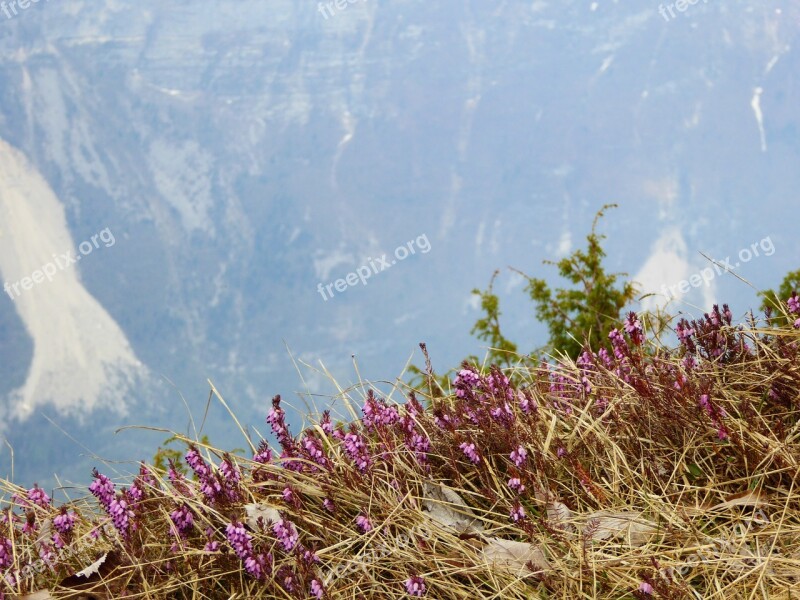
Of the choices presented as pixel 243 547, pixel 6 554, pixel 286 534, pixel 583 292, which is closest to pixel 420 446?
pixel 286 534

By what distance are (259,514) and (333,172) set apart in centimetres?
16252

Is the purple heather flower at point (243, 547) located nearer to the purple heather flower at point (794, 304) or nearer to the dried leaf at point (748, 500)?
the dried leaf at point (748, 500)

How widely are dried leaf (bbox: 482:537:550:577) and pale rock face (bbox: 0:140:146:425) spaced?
403 ft

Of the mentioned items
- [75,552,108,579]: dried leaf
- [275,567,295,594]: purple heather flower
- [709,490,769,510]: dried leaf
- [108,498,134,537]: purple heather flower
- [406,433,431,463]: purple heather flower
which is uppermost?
[108,498,134,537]: purple heather flower

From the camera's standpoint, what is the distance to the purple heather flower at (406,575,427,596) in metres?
2.27

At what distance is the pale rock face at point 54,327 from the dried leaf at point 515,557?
122781 millimetres

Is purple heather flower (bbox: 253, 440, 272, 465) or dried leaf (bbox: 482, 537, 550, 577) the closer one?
dried leaf (bbox: 482, 537, 550, 577)

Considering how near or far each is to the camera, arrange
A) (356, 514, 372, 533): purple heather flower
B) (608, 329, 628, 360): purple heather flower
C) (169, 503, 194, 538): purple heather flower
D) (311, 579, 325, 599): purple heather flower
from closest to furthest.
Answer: (311, 579, 325, 599): purple heather flower < (356, 514, 372, 533): purple heather flower < (169, 503, 194, 538): purple heather flower < (608, 329, 628, 360): purple heather flower

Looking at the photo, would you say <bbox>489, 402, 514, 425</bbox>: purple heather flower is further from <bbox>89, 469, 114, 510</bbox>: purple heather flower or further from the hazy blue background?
the hazy blue background

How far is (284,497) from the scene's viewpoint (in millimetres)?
2619

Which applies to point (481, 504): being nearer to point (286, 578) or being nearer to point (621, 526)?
point (621, 526)

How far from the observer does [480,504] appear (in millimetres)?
2674

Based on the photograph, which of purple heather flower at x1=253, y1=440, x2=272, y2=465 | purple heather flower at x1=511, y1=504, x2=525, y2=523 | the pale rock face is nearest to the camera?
purple heather flower at x1=511, y1=504, x2=525, y2=523

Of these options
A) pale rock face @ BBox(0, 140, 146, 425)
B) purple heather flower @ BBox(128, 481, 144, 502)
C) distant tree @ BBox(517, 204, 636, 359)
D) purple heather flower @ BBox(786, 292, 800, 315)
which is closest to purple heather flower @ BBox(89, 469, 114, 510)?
Answer: purple heather flower @ BBox(128, 481, 144, 502)
